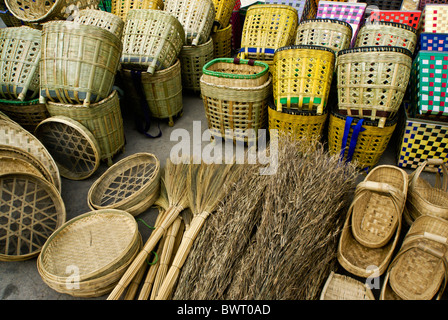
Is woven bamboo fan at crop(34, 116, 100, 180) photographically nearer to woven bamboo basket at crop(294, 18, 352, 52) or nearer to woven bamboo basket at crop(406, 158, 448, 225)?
woven bamboo basket at crop(294, 18, 352, 52)

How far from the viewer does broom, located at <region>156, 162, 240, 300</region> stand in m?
1.75

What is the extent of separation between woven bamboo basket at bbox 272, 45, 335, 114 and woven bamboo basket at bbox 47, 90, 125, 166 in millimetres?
1495

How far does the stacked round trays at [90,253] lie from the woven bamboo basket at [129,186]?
18 centimetres

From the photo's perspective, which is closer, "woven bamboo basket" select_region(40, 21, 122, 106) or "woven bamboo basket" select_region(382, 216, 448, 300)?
"woven bamboo basket" select_region(382, 216, 448, 300)

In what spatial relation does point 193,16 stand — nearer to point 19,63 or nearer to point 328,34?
point 328,34

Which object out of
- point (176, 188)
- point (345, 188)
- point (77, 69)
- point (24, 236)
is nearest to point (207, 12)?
point (77, 69)

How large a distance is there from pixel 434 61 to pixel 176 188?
2418mm

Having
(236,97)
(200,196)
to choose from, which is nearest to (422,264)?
(200,196)

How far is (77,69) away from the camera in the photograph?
2.44 m

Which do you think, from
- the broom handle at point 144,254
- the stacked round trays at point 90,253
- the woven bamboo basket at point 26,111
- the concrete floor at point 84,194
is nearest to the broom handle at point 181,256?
the broom handle at point 144,254

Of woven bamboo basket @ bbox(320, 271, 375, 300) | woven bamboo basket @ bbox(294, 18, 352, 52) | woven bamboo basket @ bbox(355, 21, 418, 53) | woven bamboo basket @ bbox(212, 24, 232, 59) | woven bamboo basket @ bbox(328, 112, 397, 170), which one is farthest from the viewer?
woven bamboo basket @ bbox(212, 24, 232, 59)

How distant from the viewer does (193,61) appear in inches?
142

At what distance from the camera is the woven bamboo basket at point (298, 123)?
2.50 meters

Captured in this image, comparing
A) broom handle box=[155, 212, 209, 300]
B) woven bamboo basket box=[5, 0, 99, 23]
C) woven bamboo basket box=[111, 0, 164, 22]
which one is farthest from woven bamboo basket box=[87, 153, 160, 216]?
woven bamboo basket box=[111, 0, 164, 22]
